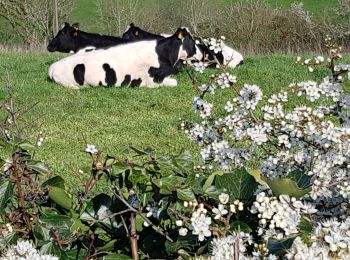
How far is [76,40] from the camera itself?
1569cm

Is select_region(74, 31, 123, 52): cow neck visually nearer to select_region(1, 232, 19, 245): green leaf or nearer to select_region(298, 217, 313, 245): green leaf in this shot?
select_region(1, 232, 19, 245): green leaf

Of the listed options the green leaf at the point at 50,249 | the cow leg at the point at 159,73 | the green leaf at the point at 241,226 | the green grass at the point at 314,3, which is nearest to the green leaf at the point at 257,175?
the green leaf at the point at 241,226

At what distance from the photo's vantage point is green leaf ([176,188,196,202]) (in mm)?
2404

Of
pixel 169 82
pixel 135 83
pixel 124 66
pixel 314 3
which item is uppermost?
pixel 124 66

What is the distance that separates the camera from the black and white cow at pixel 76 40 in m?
15.4

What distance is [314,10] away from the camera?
121ft

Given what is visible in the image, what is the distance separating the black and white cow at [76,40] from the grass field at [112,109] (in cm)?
144

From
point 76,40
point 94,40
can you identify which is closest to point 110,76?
point 94,40

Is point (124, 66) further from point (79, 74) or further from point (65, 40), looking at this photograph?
point (65, 40)

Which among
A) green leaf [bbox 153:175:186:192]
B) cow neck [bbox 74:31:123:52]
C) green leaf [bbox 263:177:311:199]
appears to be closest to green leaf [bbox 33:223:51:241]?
green leaf [bbox 153:175:186:192]

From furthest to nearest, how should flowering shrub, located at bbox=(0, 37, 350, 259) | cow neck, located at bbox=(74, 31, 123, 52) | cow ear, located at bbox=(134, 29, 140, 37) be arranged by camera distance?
cow ear, located at bbox=(134, 29, 140, 37)
cow neck, located at bbox=(74, 31, 123, 52)
flowering shrub, located at bbox=(0, 37, 350, 259)

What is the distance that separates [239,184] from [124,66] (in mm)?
10018

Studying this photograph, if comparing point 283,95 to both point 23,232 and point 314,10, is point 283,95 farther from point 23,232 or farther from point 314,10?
point 314,10

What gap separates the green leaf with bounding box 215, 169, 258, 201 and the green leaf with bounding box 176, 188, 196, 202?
190mm
